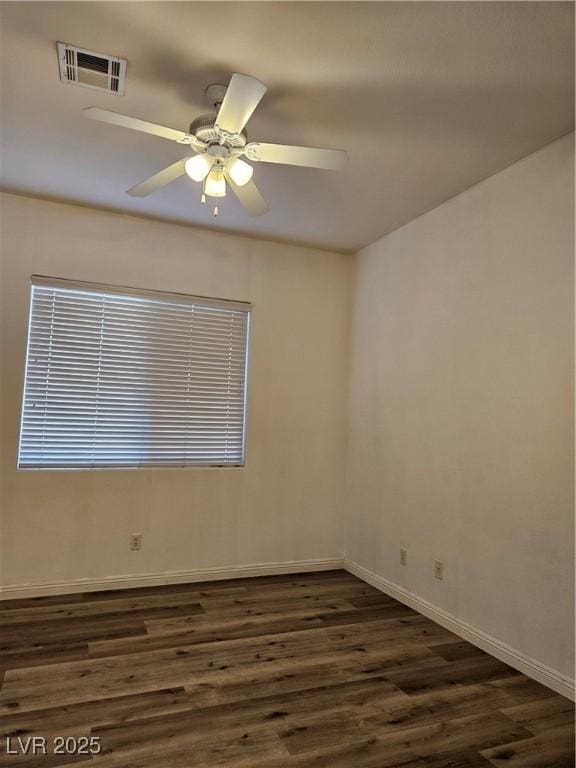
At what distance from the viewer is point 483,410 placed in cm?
295

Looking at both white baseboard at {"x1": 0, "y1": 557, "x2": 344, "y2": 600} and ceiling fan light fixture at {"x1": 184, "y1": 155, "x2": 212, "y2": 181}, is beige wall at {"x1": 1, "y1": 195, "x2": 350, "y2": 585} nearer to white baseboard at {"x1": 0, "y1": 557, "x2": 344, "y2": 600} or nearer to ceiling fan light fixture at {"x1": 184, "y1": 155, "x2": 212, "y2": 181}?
white baseboard at {"x1": 0, "y1": 557, "x2": 344, "y2": 600}

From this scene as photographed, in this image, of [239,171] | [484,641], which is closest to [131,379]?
[239,171]

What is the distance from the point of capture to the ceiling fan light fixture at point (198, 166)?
222 centimetres

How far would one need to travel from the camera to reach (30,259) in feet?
11.5

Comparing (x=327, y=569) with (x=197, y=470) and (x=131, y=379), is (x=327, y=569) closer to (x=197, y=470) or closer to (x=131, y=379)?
(x=197, y=470)

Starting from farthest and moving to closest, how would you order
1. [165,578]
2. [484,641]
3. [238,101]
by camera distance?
[165,578]
[484,641]
[238,101]

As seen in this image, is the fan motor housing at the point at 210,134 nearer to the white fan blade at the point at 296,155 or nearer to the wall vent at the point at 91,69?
the white fan blade at the point at 296,155

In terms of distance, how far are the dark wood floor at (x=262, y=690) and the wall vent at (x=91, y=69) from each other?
2724 mm

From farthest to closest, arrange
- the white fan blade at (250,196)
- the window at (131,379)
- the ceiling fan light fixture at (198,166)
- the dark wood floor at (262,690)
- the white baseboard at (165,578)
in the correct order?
the window at (131,379), the white baseboard at (165,578), the white fan blade at (250,196), the ceiling fan light fixture at (198,166), the dark wood floor at (262,690)

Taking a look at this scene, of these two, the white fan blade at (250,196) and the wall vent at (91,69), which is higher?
the wall vent at (91,69)

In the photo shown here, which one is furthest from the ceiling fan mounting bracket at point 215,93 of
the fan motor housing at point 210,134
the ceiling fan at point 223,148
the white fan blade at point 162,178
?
the white fan blade at point 162,178

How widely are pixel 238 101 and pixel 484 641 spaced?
9.67 ft

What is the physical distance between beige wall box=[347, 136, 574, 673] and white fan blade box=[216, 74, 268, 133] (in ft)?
5.45

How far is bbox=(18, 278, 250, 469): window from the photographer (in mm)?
3547
